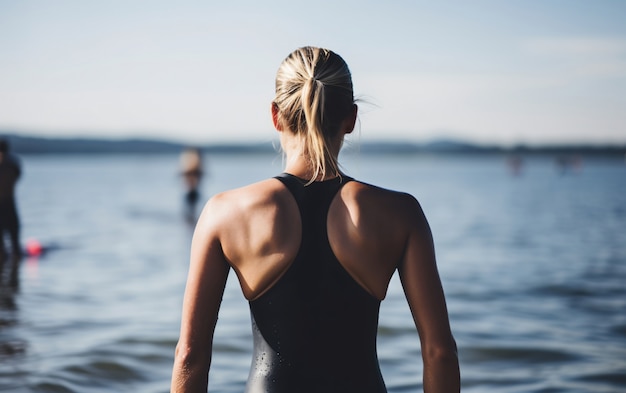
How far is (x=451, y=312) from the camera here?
10125 millimetres

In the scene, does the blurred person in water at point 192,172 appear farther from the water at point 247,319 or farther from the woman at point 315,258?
the woman at point 315,258

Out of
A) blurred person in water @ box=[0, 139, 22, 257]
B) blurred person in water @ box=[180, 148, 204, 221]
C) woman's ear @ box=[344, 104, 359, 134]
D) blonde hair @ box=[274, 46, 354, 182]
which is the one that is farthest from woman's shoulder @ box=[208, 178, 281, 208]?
Result: blurred person in water @ box=[180, 148, 204, 221]

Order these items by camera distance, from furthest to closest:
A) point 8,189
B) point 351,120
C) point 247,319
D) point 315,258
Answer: point 8,189 < point 247,319 < point 351,120 < point 315,258

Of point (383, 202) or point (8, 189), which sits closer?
point (383, 202)

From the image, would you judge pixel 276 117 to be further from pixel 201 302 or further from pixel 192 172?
pixel 192 172

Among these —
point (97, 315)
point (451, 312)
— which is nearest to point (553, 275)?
point (451, 312)

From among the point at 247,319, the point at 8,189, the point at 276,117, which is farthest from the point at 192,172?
the point at 276,117

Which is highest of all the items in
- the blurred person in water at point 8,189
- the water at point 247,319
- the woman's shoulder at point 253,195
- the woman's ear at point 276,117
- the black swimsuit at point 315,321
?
the woman's ear at point 276,117

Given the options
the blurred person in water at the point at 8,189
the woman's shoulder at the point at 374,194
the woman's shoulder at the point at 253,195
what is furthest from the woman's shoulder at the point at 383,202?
the blurred person in water at the point at 8,189

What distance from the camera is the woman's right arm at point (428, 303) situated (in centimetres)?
212

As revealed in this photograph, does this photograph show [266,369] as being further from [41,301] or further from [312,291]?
[41,301]

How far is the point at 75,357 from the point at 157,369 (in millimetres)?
885

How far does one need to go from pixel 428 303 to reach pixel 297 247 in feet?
1.42

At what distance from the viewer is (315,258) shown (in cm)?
212
